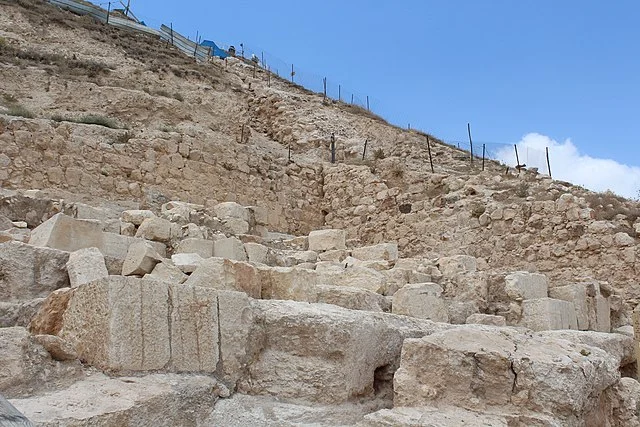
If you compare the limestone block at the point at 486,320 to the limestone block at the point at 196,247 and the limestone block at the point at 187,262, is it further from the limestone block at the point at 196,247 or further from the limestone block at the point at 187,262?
the limestone block at the point at 196,247

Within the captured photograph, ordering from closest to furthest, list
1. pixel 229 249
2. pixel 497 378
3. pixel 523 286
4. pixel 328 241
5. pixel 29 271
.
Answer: pixel 497 378 → pixel 29 271 → pixel 523 286 → pixel 229 249 → pixel 328 241

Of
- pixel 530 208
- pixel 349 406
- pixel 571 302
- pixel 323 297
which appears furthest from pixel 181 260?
pixel 530 208

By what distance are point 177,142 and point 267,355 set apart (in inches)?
376

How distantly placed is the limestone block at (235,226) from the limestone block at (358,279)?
299 centimetres

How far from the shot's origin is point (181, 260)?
5875mm

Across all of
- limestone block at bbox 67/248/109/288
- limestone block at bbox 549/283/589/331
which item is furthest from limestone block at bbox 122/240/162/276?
limestone block at bbox 549/283/589/331

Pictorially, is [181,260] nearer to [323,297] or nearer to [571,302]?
[323,297]

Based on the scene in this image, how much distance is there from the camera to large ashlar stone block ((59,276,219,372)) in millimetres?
2908

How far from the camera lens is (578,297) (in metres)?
Answer: 7.51

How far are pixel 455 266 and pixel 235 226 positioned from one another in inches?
152

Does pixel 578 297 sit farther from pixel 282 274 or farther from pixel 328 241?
pixel 282 274

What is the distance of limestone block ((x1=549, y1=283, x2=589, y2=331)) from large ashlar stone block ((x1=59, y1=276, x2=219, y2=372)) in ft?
18.8

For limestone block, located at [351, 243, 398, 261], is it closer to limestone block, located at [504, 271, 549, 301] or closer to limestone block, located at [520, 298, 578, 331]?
limestone block, located at [504, 271, 549, 301]

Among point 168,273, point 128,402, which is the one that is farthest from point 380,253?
point 128,402
